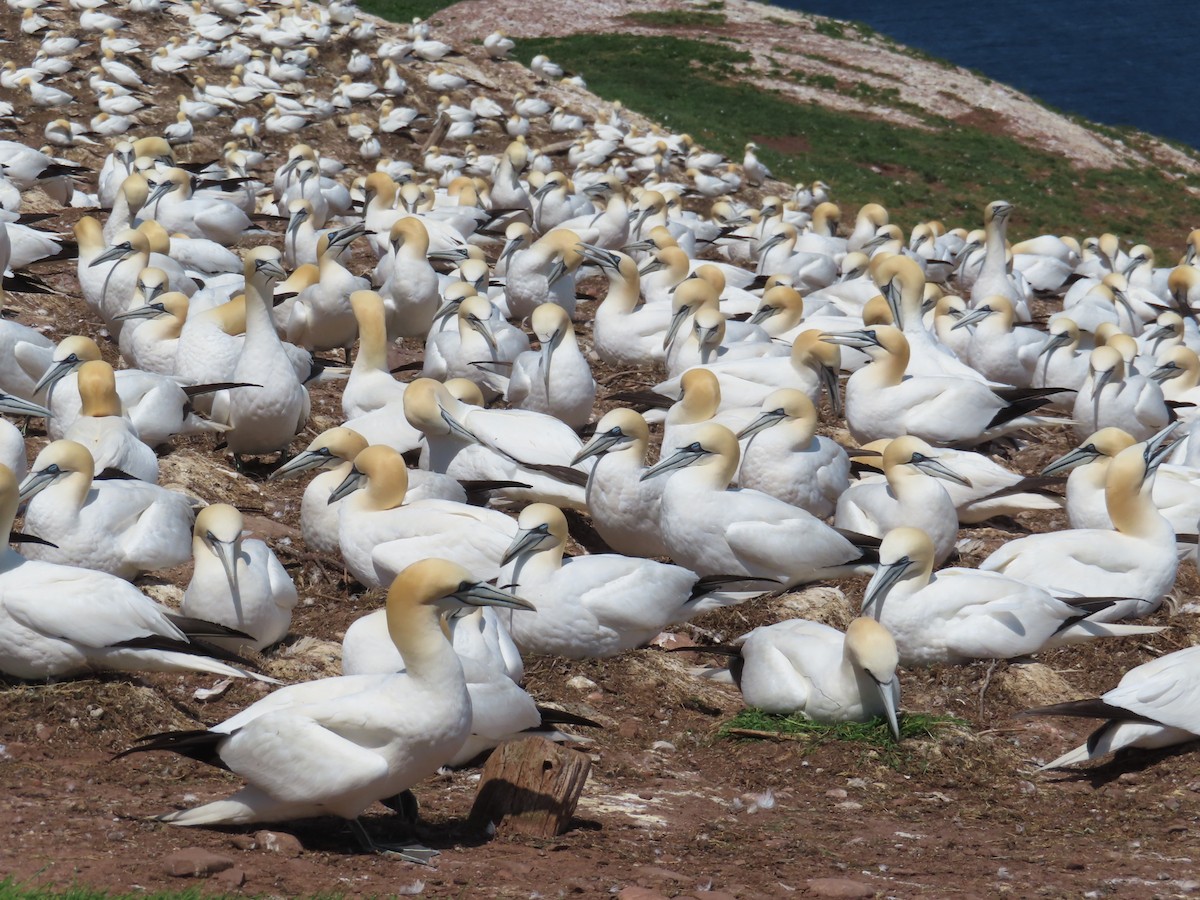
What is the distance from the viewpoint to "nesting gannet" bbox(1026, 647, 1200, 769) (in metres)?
5.80

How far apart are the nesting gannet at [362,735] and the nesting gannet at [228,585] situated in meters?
1.78

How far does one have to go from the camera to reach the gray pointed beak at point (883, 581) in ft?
22.4

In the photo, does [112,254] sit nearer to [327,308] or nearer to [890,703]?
[327,308]

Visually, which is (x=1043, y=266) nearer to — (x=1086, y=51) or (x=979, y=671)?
(x=979, y=671)

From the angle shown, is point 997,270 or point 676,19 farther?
point 676,19

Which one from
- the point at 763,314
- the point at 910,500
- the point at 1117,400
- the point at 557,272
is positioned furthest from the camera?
the point at 557,272

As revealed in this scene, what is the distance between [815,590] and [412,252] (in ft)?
17.2

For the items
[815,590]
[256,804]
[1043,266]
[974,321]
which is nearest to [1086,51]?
[1043,266]

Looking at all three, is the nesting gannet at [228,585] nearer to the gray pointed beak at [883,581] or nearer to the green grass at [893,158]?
the gray pointed beak at [883,581]

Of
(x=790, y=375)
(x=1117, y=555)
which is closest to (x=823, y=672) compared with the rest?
(x=1117, y=555)

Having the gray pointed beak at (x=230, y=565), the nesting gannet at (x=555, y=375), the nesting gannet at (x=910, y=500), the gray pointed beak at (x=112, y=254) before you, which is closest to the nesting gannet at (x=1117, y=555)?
the nesting gannet at (x=910, y=500)

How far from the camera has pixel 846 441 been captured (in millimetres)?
10812

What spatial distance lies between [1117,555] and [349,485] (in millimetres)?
3811

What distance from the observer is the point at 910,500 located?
809cm
